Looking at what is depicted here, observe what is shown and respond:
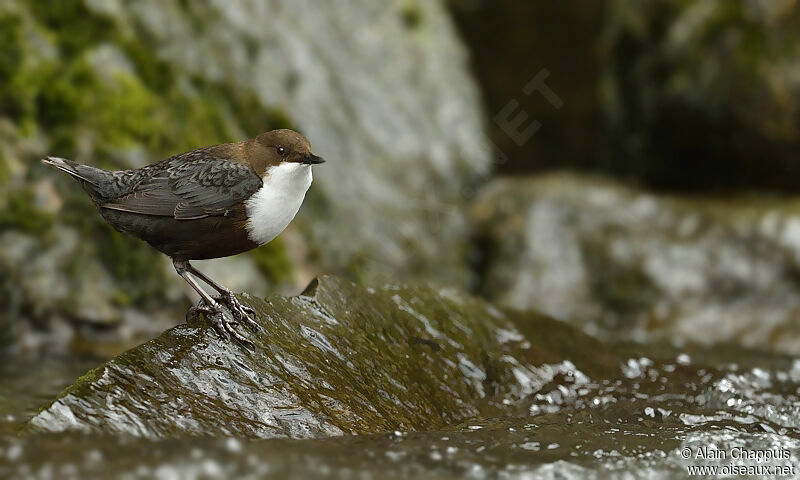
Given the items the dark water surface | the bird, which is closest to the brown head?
the bird

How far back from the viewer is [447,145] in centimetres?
908

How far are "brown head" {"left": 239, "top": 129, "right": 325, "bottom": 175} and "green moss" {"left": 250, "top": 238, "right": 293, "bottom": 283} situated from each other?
293 cm

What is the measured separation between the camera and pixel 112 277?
596 centimetres

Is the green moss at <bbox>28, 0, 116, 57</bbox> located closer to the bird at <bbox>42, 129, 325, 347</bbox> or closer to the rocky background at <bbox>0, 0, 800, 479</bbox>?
the rocky background at <bbox>0, 0, 800, 479</bbox>

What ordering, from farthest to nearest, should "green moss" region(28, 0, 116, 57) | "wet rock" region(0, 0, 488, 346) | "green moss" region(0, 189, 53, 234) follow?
"green moss" region(28, 0, 116, 57), "wet rock" region(0, 0, 488, 346), "green moss" region(0, 189, 53, 234)

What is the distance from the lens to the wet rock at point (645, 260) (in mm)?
7285

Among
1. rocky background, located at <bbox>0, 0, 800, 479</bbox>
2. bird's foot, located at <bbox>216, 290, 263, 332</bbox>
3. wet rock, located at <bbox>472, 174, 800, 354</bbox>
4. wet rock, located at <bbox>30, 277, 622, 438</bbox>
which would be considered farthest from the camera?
wet rock, located at <bbox>472, 174, 800, 354</bbox>

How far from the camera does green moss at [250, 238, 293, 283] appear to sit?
6.55 m

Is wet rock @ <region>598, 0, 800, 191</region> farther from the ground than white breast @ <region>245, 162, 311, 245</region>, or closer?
farther from the ground

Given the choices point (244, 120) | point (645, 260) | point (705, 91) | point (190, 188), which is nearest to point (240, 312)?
point (190, 188)

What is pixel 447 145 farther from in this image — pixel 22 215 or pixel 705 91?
pixel 22 215

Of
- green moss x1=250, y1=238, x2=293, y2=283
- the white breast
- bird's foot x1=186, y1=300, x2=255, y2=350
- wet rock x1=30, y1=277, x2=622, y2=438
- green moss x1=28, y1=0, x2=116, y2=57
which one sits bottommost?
wet rock x1=30, y1=277, x2=622, y2=438

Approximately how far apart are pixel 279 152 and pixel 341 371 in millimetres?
918

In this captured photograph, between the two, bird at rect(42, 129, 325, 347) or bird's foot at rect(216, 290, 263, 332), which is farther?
bird at rect(42, 129, 325, 347)
